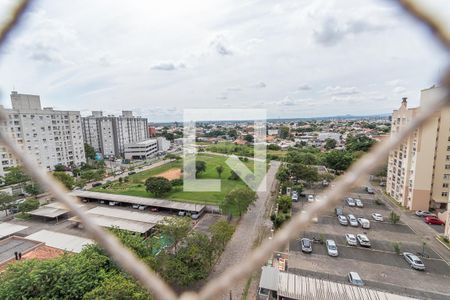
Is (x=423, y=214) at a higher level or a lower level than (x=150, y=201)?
lower

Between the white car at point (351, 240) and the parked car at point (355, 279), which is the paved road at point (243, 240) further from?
the white car at point (351, 240)

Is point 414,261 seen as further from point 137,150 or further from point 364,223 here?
point 137,150

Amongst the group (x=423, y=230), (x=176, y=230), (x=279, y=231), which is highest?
(x=279, y=231)

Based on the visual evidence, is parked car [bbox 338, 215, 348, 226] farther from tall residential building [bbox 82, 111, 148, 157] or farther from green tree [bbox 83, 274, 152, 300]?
tall residential building [bbox 82, 111, 148, 157]

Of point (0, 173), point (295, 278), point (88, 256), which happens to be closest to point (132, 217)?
point (88, 256)

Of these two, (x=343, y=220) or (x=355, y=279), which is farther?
(x=343, y=220)

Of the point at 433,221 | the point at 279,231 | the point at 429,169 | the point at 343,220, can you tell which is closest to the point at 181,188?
the point at 343,220

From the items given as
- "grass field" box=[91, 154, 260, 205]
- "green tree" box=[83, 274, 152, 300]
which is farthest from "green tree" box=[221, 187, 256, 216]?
"green tree" box=[83, 274, 152, 300]
